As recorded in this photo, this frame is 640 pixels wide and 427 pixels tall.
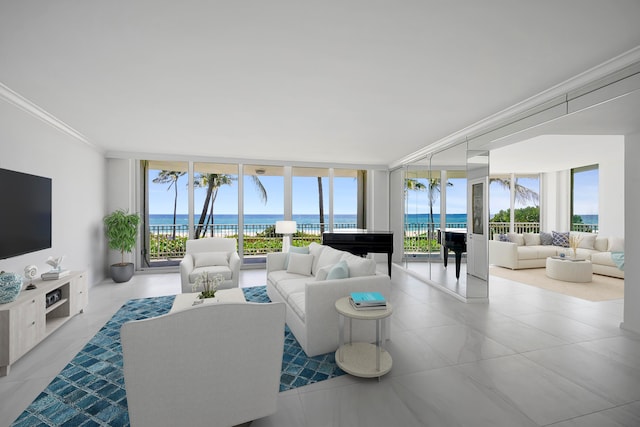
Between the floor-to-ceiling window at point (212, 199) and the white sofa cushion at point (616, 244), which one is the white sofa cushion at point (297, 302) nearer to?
the floor-to-ceiling window at point (212, 199)

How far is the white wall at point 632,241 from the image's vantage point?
3.24 metres

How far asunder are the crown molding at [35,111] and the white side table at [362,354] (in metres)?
3.94

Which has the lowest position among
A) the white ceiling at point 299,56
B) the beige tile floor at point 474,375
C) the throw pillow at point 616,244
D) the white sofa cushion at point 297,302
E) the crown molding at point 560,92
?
the beige tile floor at point 474,375

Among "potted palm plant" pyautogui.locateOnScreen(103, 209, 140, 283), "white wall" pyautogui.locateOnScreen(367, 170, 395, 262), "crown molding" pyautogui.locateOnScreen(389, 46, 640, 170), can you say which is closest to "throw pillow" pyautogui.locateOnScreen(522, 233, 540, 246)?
"white wall" pyautogui.locateOnScreen(367, 170, 395, 262)

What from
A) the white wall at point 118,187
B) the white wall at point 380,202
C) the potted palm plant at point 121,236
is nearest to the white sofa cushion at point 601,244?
the white wall at point 380,202

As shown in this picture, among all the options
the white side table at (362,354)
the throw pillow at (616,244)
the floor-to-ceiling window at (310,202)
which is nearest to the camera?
the white side table at (362,354)

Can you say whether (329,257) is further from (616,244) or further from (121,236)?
(616,244)

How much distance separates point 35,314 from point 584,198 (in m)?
11.0

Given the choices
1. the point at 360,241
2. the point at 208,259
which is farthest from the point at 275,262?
the point at 360,241

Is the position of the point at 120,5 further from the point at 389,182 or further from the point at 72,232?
the point at 389,182

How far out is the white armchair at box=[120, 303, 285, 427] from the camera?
136cm

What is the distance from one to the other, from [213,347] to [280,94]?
2.50m

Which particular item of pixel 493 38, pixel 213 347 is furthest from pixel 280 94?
pixel 213 347

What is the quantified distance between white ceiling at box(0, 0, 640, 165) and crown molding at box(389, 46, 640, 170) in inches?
3.4
